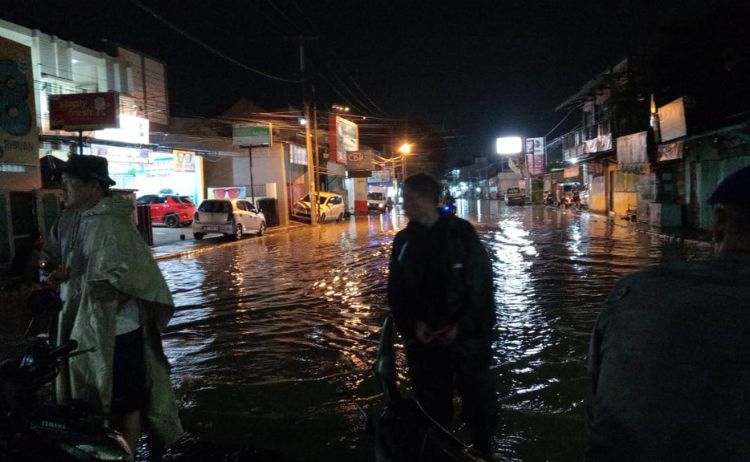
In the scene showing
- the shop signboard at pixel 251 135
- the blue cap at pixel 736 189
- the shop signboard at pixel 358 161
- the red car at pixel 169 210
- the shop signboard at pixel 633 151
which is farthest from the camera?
the shop signboard at pixel 358 161

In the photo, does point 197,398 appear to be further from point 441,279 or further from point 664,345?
point 664,345

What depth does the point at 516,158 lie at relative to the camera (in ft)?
257

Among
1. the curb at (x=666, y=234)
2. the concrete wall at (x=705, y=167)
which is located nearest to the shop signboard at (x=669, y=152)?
the concrete wall at (x=705, y=167)

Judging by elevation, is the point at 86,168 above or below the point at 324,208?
above

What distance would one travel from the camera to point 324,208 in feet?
114

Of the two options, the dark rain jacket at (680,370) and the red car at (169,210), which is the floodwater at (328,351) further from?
the red car at (169,210)

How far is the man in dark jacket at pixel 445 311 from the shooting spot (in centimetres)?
321

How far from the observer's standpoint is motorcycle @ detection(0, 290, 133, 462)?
2260 mm

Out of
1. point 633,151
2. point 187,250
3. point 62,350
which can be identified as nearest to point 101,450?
point 62,350

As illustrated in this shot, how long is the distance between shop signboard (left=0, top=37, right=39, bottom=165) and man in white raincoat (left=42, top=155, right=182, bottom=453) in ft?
35.7

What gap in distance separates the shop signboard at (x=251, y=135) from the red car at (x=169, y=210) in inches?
179

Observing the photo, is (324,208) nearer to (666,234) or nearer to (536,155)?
(666,234)

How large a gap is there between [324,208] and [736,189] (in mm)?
33571

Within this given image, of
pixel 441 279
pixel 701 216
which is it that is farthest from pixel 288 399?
pixel 701 216
